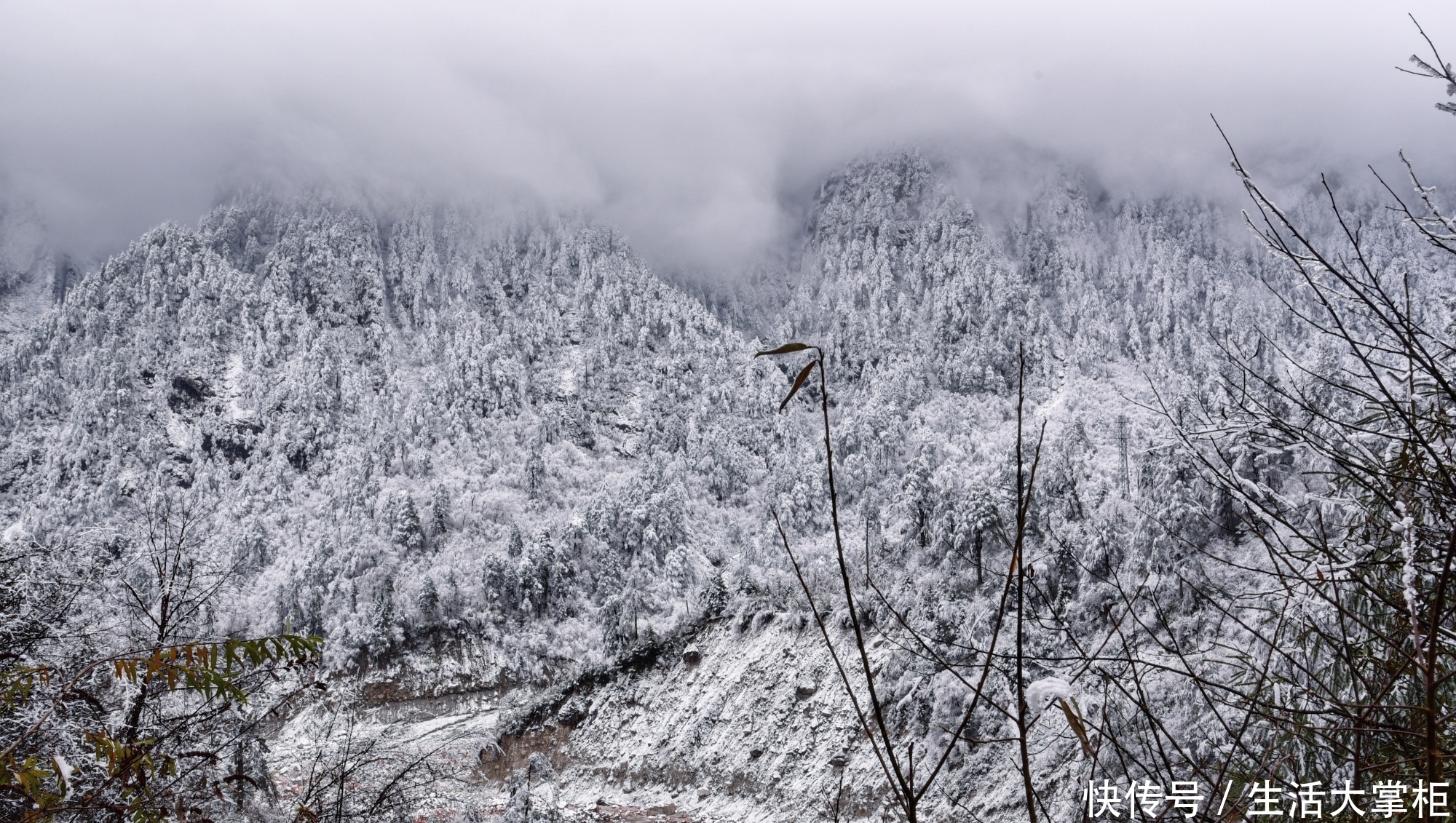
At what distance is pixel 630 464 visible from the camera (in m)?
56.3

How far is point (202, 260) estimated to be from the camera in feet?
224

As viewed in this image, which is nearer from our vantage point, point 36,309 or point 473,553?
point 473,553

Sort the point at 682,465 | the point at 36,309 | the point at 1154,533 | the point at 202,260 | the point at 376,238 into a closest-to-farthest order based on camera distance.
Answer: the point at 1154,533, the point at 682,465, the point at 202,260, the point at 376,238, the point at 36,309

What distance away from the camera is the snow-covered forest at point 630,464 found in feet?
56.2

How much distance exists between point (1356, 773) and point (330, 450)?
204ft

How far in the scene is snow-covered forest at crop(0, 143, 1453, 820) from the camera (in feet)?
56.2

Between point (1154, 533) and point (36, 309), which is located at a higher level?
point (36, 309)

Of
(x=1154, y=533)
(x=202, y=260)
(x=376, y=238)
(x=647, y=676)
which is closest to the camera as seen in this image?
(x=1154, y=533)

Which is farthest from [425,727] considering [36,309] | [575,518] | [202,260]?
[36,309]

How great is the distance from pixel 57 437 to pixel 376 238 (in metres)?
29.4

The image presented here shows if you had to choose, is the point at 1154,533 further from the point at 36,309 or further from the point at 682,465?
the point at 36,309

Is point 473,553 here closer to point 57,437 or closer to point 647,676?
point 647,676

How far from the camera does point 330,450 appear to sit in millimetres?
56188

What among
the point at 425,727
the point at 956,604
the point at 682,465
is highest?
the point at 682,465
